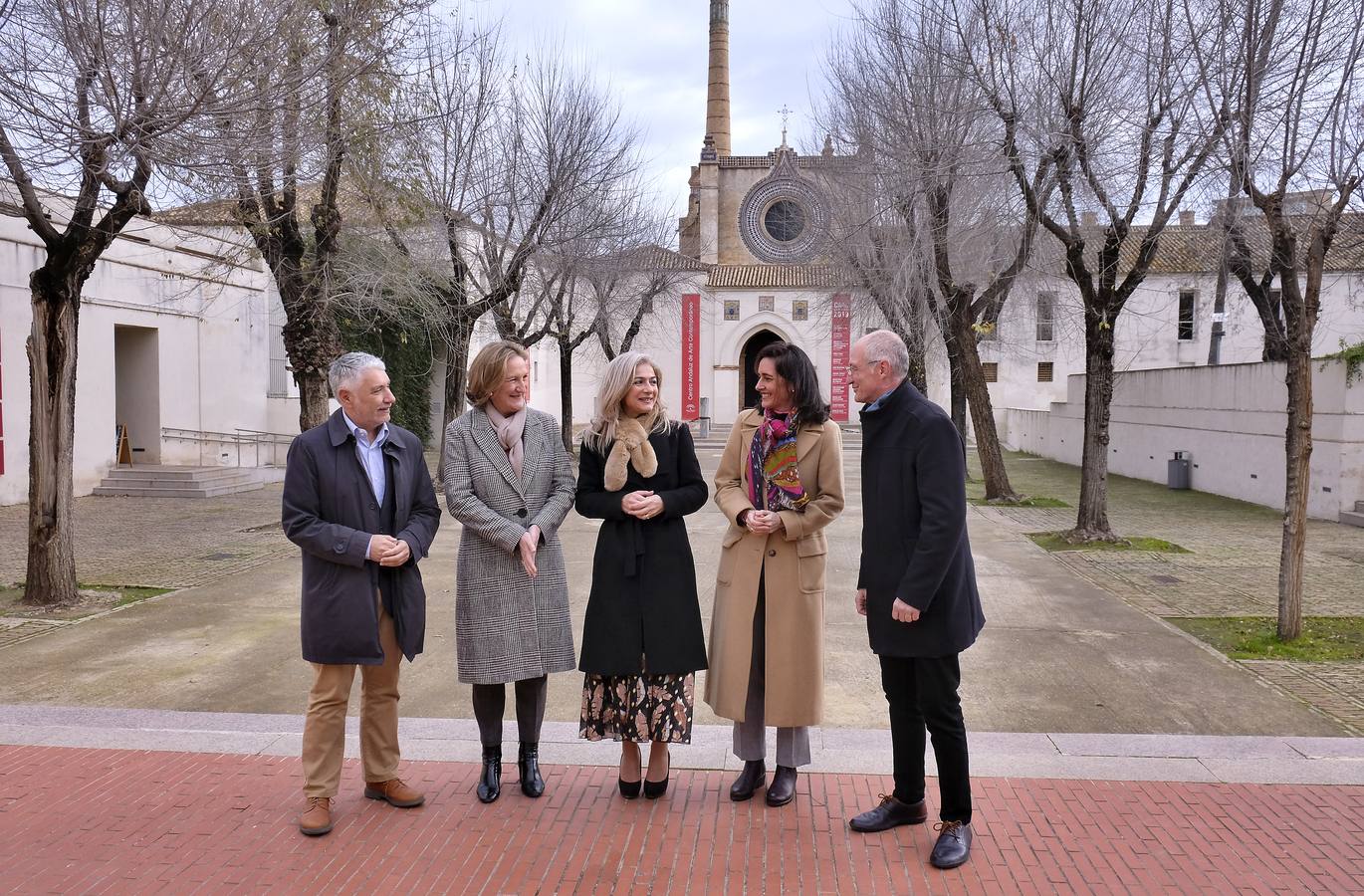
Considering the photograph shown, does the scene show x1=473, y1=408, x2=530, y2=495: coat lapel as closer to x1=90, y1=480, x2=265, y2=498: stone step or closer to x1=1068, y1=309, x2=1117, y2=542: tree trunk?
x1=1068, y1=309, x2=1117, y2=542: tree trunk

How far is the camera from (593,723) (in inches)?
155

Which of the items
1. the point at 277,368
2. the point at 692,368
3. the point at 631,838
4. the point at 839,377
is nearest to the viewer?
the point at 631,838

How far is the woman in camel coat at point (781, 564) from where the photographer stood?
381 cm

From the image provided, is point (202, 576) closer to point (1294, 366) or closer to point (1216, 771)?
→ point (1216, 771)

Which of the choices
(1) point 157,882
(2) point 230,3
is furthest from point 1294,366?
(2) point 230,3

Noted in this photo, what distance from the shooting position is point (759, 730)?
3953mm

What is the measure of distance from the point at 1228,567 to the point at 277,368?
→ 64.3 feet

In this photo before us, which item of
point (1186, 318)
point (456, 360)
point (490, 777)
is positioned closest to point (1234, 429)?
point (456, 360)

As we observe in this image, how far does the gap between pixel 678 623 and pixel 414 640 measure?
1042 millimetres

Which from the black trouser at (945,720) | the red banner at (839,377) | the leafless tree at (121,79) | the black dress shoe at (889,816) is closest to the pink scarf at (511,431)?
the black trouser at (945,720)

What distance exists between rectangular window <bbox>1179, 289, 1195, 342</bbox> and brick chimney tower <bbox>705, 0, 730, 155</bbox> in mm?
25002

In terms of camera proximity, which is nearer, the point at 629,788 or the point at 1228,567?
the point at 629,788

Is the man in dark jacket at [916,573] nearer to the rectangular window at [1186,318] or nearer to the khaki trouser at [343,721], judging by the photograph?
the khaki trouser at [343,721]

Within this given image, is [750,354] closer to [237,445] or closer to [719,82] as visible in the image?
[719,82]
